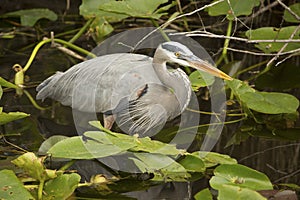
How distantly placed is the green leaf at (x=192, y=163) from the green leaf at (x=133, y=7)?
2.68 feet

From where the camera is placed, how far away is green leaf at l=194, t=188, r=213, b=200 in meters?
2.25

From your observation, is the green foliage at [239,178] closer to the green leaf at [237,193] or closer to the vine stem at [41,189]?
the green leaf at [237,193]

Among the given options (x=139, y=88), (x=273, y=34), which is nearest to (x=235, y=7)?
(x=273, y=34)

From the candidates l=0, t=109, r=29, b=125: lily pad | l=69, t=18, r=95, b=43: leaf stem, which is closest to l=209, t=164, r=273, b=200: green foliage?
l=0, t=109, r=29, b=125: lily pad

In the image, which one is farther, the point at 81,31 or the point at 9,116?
the point at 81,31

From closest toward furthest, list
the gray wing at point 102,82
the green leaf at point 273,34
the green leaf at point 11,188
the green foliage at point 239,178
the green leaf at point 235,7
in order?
Answer: the green leaf at point 11,188, the green foliage at point 239,178, the gray wing at point 102,82, the green leaf at point 273,34, the green leaf at point 235,7

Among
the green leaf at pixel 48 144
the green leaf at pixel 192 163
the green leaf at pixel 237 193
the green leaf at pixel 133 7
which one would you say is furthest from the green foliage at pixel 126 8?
the green leaf at pixel 237 193

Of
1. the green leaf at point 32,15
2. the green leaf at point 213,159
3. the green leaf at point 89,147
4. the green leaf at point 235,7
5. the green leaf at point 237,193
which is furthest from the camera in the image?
the green leaf at point 32,15

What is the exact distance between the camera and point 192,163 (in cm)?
244

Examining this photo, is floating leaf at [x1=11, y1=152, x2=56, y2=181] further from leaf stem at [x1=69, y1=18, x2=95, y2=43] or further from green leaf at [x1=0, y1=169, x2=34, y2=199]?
leaf stem at [x1=69, y1=18, x2=95, y2=43]

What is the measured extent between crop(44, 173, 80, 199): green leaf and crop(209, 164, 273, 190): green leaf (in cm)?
42

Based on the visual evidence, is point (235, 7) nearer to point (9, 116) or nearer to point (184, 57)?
point (184, 57)

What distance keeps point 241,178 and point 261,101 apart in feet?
2.18

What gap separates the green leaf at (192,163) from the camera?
2418 millimetres
